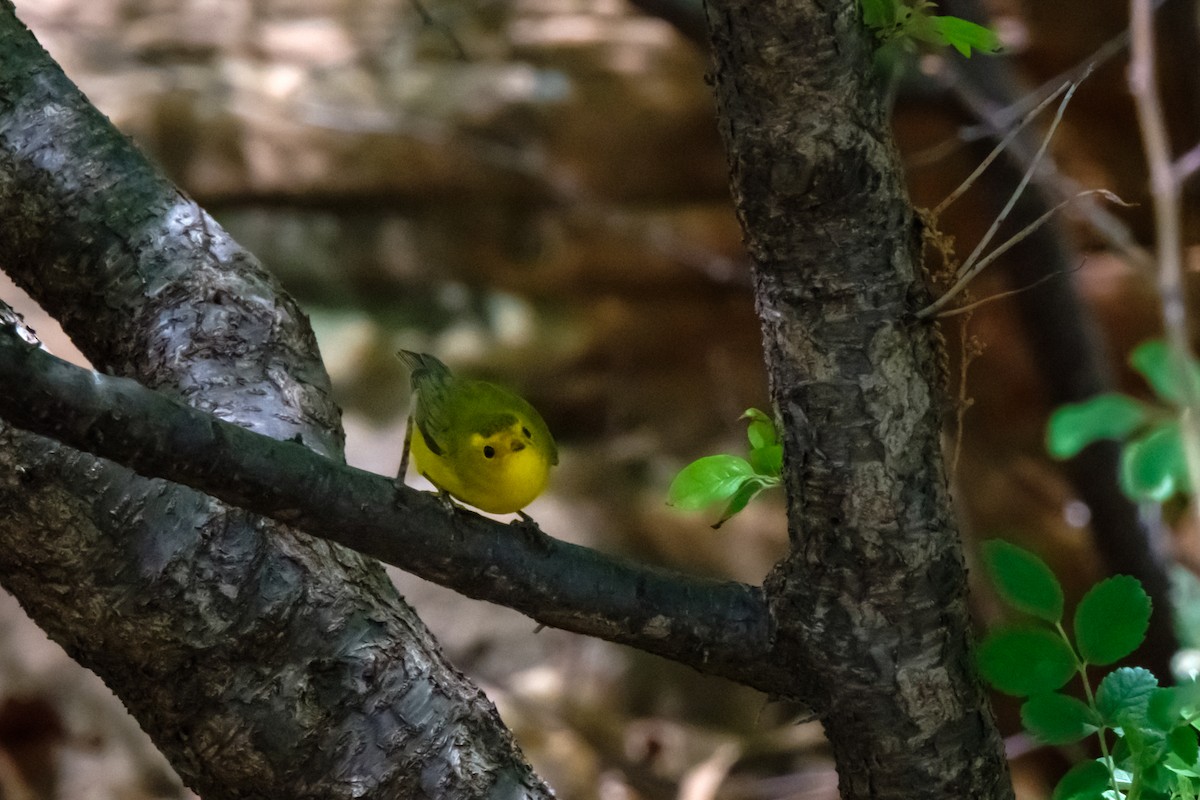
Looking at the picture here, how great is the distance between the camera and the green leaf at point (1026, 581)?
99cm

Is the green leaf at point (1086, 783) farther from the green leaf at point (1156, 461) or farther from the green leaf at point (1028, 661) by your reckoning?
the green leaf at point (1156, 461)

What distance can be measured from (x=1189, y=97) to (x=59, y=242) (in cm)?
364

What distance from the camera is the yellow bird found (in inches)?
51.5

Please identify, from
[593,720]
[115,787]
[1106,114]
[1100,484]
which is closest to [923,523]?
[1100,484]

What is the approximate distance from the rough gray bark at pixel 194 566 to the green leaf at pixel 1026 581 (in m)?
0.57

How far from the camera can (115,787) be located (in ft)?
11.3

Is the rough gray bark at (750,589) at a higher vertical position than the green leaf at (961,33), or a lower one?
lower

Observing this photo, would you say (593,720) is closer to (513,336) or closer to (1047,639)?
(513,336)

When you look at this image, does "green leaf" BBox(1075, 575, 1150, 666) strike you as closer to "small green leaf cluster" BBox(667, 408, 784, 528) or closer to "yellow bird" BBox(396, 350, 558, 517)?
"small green leaf cluster" BBox(667, 408, 784, 528)

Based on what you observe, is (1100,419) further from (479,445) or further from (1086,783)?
(479,445)

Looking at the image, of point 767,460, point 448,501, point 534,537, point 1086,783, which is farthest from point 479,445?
point 1086,783

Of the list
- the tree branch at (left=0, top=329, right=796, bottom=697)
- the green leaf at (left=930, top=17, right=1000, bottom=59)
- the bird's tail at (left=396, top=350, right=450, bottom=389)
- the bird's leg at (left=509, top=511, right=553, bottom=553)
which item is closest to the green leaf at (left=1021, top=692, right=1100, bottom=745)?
the tree branch at (left=0, top=329, right=796, bottom=697)

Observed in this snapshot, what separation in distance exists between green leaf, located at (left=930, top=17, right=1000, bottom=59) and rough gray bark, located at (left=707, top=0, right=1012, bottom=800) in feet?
0.20

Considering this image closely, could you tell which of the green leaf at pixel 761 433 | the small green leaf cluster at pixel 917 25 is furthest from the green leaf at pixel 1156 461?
the small green leaf cluster at pixel 917 25
